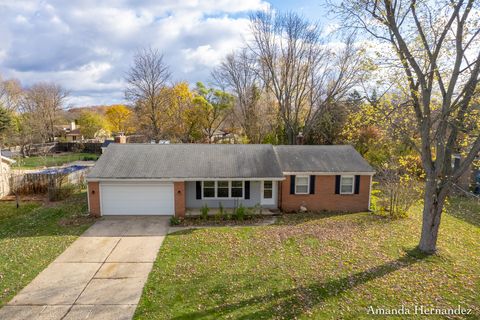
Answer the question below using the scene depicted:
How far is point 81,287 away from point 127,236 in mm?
4246

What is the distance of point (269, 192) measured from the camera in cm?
1661

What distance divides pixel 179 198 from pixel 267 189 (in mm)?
4953

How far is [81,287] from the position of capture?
8.45 m

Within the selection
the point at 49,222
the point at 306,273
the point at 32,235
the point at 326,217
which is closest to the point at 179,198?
the point at 49,222

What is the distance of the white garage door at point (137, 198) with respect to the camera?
15.3 metres

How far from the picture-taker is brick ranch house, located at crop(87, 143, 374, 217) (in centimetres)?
1530

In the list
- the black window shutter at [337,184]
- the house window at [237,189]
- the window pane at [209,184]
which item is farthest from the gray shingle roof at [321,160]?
the window pane at [209,184]

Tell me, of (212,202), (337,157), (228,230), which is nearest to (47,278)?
(228,230)

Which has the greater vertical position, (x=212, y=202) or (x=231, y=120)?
(x=231, y=120)

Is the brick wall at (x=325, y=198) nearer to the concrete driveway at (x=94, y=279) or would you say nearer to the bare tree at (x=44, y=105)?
the concrete driveway at (x=94, y=279)

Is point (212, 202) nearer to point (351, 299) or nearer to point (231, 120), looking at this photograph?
point (351, 299)

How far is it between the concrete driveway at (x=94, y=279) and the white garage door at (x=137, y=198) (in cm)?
217

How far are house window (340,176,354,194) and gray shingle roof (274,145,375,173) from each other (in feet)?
1.84

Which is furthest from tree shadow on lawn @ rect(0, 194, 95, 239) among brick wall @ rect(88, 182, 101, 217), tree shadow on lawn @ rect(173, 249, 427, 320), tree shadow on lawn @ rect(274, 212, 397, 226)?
tree shadow on lawn @ rect(274, 212, 397, 226)
